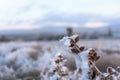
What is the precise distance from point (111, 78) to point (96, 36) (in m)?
34.5

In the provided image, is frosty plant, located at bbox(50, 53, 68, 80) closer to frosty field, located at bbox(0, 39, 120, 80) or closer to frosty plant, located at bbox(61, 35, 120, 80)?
frosty plant, located at bbox(61, 35, 120, 80)

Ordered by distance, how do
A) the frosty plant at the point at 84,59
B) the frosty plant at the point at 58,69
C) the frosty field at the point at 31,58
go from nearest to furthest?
the frosty plant at the point at 84,59 < the frosty plant at the point at 58,69 < the frosty field at the point at 31,58

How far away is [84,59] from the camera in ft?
29.7

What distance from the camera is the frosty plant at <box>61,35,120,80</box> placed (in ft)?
29.6

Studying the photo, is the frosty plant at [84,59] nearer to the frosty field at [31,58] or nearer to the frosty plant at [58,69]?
the frosty plant at [58,69]

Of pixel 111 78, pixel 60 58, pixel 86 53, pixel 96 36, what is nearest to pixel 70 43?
pixel 86 53

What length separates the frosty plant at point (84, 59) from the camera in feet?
29.6

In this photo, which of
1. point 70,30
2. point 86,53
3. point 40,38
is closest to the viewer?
point 86,53

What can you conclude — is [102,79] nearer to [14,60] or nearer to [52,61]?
[52,61]

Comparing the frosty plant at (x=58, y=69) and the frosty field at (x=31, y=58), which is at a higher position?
the frosty plant at (x=58, y=69)

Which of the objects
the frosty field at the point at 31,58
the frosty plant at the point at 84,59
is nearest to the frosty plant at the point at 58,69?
the frosty plant at the point at 84,59

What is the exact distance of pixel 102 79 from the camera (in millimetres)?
9242

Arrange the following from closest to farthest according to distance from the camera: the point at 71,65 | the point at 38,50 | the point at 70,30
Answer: the point at 70,30
the point at 71,65
the point at 38,50

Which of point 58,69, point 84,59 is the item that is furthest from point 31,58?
point 84,59
